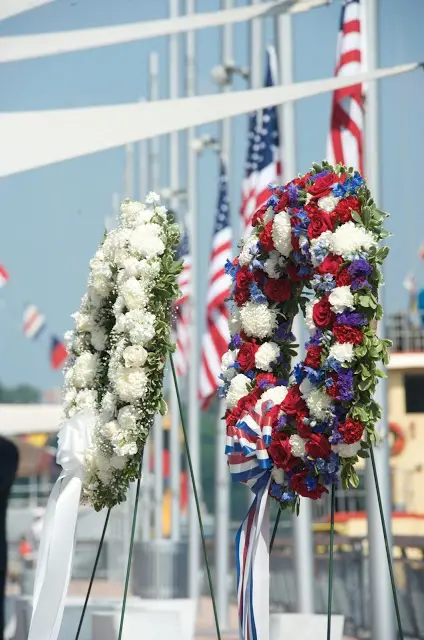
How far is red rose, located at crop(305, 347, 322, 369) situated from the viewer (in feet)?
25.8

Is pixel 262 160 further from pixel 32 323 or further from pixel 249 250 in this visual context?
pixel 32 323

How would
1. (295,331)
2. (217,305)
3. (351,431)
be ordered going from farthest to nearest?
(217,305)
(295,331)
(351,431)

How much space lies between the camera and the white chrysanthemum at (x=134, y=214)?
9344 mm

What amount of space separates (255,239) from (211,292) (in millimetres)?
10715

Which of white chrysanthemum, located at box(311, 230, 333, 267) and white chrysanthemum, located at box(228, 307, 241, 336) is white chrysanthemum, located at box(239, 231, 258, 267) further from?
white chrysanthemum, located at box(311, 230, 333, 267)

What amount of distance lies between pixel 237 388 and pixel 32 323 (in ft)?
114

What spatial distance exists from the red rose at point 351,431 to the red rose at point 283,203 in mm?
1382

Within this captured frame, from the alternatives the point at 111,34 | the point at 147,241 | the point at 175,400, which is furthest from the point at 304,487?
the point at 175,400

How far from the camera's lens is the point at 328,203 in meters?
8.04

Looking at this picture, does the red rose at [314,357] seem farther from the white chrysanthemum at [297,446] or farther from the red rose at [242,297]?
the red rose at [242,297]

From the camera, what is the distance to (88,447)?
9562 mm

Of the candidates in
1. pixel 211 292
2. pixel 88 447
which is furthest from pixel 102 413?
pixel 211 292

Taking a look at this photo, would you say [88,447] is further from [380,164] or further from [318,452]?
[380,164]

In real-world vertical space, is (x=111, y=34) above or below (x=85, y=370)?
above
